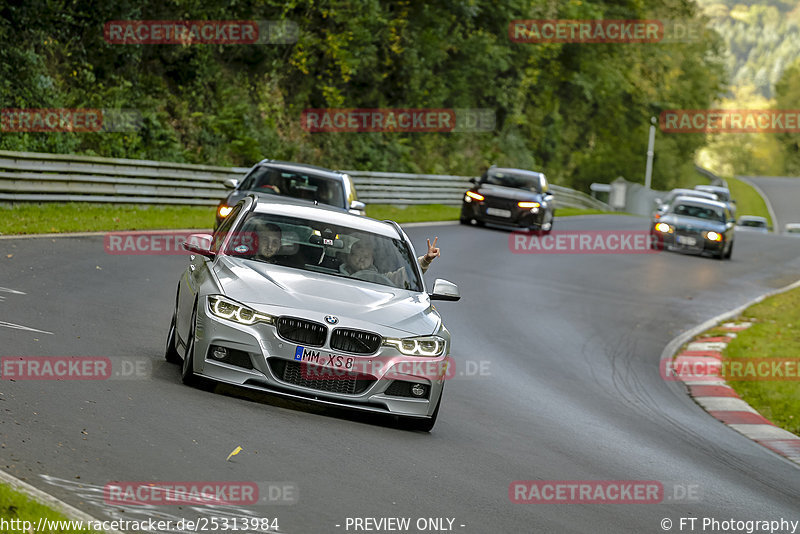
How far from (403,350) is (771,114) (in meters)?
165

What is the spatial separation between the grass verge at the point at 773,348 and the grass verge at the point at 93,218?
1058cm

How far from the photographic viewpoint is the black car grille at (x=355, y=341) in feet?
28.4

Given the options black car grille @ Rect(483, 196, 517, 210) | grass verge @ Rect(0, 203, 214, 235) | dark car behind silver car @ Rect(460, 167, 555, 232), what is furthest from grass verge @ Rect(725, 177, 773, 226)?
grass verge @ Rect(0, 203, 214, 235)

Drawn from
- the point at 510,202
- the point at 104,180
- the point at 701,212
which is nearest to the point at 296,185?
the point at 104,180

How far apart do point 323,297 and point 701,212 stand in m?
26.9

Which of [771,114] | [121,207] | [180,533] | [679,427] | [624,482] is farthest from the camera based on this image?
[771,114]

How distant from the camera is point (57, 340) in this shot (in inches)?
409

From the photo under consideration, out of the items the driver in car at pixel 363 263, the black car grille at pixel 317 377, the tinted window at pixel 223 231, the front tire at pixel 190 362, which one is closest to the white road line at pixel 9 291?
the tinted window at pixel 223 231

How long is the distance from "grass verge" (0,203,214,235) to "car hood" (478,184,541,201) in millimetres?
8863

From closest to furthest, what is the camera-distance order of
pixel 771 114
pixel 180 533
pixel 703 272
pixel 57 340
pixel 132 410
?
pixel 180 533 < pixel 132 410 < pixel 57 340 < pixel 703 272 < pixel 771 114

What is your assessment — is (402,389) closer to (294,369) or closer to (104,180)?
(294,369)

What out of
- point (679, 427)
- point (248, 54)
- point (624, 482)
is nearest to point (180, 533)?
point (624, 482)

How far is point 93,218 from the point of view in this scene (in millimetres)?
22391

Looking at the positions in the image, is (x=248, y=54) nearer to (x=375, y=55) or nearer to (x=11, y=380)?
(x=375, y=55)
